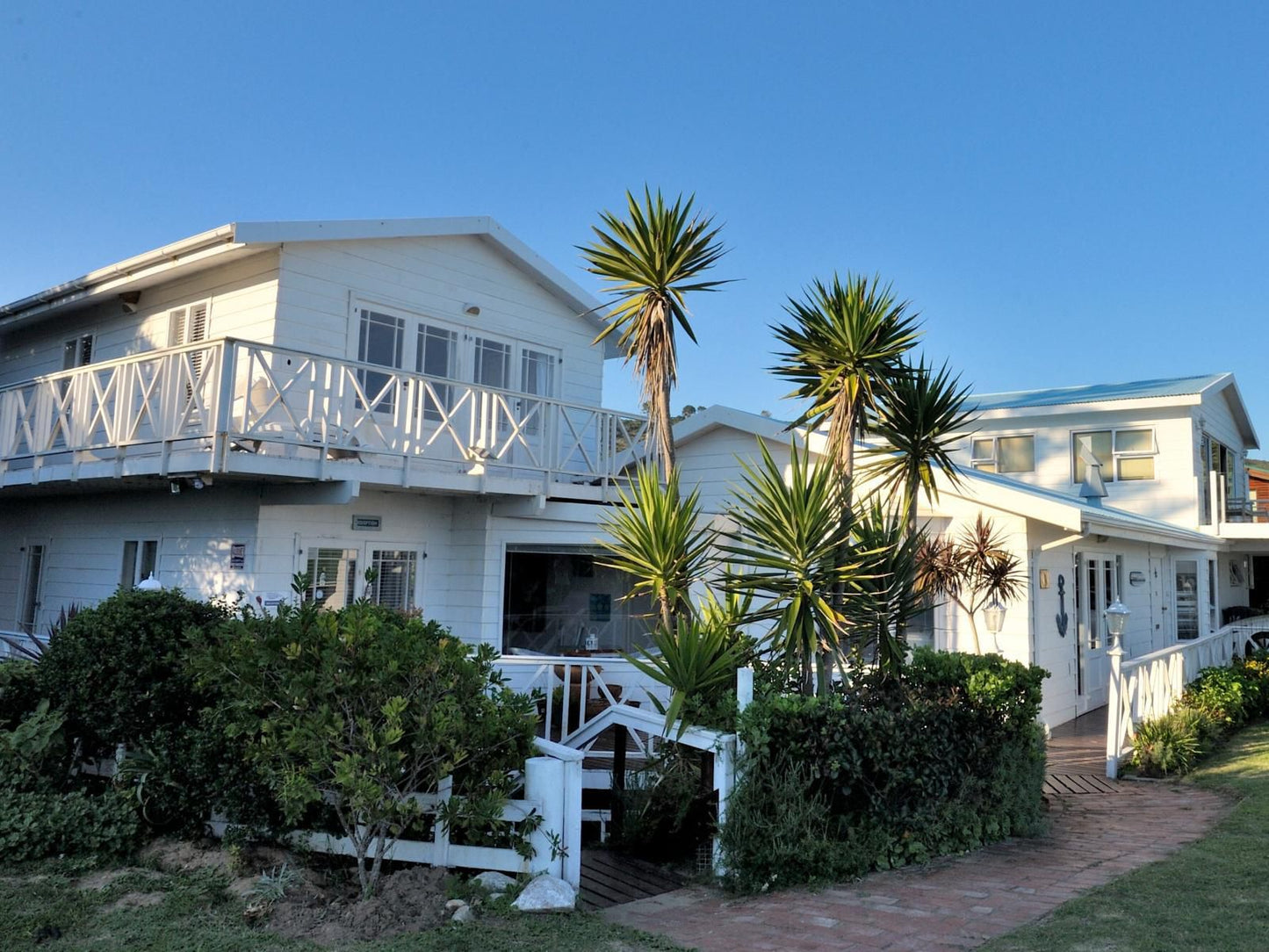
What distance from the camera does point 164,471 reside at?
9531 mm

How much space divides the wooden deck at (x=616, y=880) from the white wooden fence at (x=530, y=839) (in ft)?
1.03

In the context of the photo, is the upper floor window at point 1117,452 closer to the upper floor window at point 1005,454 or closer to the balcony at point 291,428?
the upper floor window at point 1005,454

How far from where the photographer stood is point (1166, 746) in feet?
33.6

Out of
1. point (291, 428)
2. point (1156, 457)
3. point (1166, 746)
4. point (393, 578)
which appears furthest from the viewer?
point (1156, 457)

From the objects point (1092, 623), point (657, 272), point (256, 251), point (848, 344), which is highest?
point (256, 251)

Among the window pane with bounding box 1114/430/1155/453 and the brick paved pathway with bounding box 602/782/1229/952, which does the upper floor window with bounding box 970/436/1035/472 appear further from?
the brick paved pathway with bounding box 602/782/1229/952

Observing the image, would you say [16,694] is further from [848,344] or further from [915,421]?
[915,421]

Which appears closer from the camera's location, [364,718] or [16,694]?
[364,718]

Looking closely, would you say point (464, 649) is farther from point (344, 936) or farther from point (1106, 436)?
point (1106, 436)

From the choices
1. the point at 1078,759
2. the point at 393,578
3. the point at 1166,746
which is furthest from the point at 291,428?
the point at 1166,746

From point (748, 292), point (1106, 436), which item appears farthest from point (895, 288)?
point (1106, 436)

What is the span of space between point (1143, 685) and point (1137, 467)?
1103 centimetres

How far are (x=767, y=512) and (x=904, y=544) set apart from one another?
4.47 ft

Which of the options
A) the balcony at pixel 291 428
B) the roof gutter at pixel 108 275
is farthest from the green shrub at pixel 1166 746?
the roof gutter at pixel 108 275
